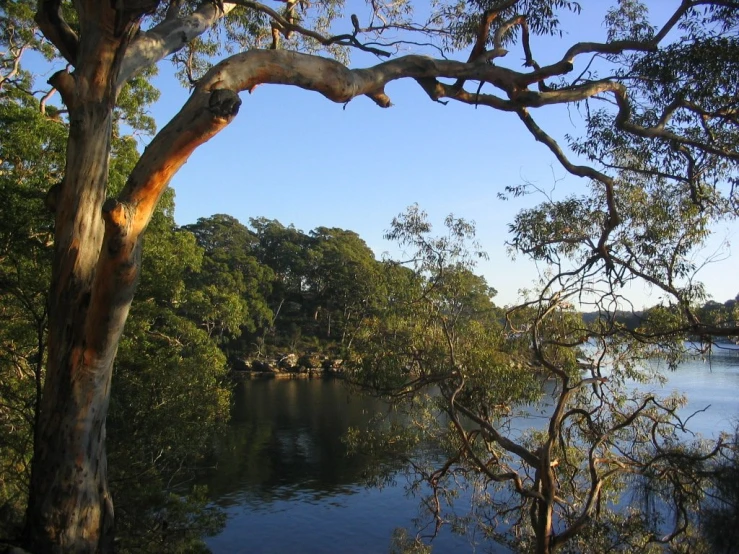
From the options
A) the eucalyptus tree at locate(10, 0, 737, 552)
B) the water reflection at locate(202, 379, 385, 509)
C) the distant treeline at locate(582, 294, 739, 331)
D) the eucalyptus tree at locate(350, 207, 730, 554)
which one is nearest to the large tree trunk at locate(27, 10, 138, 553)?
the eucalyptus tree at locate(10, 0, 737, 552)

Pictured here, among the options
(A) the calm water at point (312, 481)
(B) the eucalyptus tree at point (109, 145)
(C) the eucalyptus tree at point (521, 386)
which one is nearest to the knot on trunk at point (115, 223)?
(B) the eucalyptus tree at point (109, 145)

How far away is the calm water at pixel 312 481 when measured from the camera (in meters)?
10.0

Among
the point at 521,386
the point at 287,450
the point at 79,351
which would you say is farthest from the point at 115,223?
the point at 287,450

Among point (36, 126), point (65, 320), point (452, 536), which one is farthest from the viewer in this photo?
point (452, 536)

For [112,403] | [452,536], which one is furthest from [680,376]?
[112,403]

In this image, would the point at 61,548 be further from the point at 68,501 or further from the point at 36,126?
the point at 36,126

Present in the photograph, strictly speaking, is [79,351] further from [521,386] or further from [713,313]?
[713,313]

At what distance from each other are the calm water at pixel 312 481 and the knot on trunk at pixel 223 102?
186 inches

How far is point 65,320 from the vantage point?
3021 mm

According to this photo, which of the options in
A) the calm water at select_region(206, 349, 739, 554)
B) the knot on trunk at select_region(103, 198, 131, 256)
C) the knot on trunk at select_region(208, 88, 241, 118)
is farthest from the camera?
the calm water at select_region(206, 349, 739, 554)

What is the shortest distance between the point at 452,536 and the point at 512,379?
5.32 metres

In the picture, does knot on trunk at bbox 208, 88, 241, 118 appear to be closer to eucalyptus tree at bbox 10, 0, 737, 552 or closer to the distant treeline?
eucalyptus tree at bbox 10, 0, 737, 552

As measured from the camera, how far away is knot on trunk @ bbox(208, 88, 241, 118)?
2.87 m

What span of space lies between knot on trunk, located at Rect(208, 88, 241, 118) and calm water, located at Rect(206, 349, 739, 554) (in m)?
4.72
